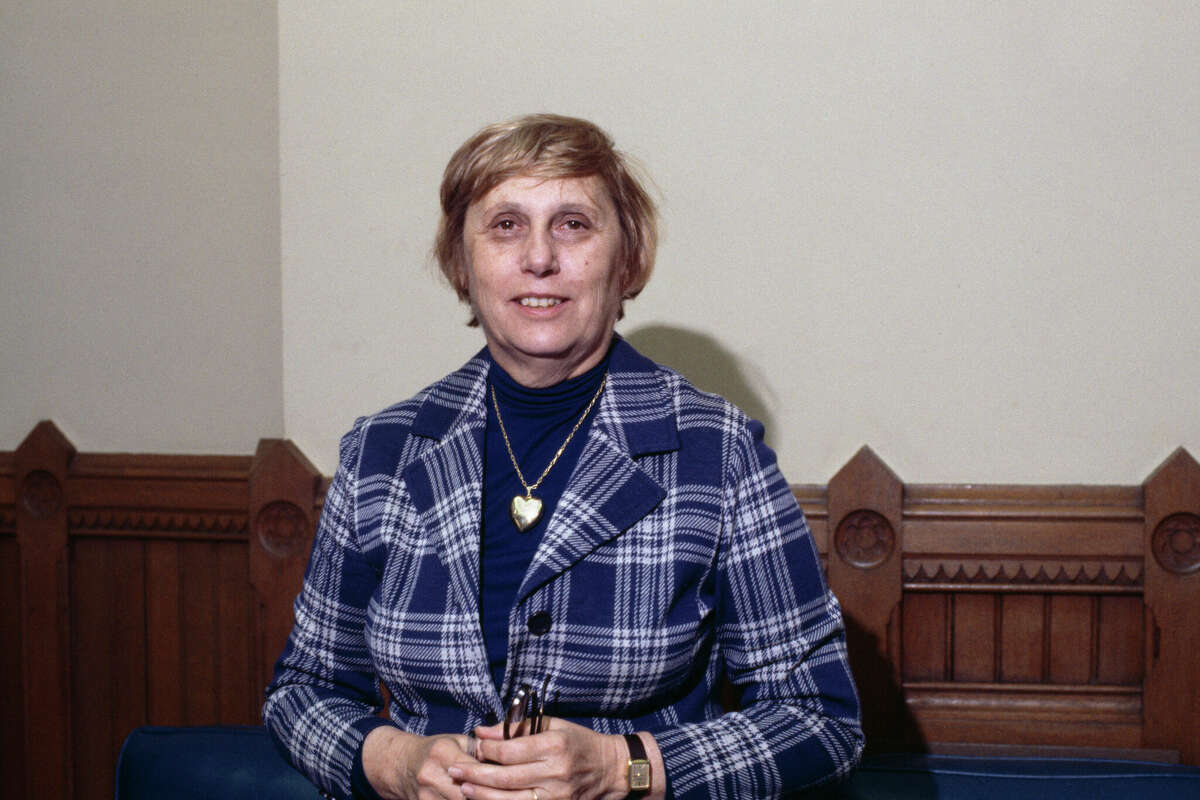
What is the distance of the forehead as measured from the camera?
1.44 meters

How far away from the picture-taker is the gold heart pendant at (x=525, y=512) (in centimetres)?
143

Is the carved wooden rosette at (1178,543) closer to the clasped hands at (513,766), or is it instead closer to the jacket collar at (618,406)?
the jacket collar at (618,406)

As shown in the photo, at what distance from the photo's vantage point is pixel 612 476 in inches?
55.5

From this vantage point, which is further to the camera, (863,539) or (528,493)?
(863,539)

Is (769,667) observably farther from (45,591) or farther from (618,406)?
(45,591)

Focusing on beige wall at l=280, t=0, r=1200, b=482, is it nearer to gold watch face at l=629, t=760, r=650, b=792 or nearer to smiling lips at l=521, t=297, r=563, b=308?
smiling lips at l=521, t=297, r=563, b=308

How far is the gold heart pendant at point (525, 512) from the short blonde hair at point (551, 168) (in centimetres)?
31

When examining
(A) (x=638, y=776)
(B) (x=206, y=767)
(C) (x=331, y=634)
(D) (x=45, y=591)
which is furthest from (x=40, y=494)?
(A) (x=638, y=776)

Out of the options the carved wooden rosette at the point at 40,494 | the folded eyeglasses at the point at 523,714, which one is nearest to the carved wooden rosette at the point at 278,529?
the carved wooden rosette at the point at 40,494

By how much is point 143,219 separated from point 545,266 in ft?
3.66

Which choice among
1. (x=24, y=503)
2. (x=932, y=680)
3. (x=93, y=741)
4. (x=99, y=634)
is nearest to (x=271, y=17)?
(x=24, y=503)

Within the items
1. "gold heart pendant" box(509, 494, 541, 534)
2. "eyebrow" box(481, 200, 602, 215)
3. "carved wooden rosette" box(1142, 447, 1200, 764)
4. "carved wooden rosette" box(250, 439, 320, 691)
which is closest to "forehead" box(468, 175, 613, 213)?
"eyebrow" box(481, 200, 602, 215)

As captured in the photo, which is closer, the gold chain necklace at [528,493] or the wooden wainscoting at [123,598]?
the gold chain necklace at [528,493]

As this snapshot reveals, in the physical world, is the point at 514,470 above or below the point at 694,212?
below
